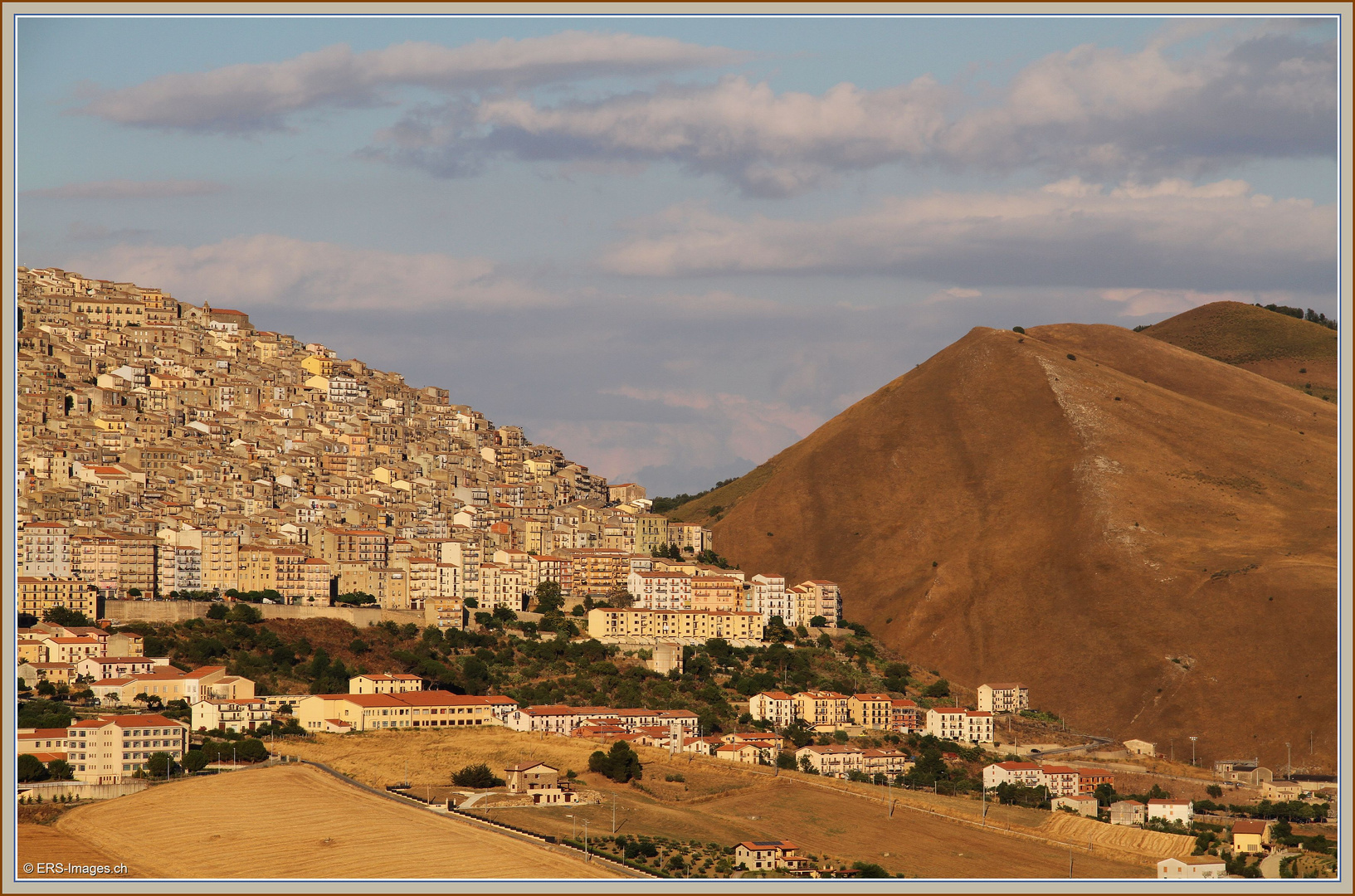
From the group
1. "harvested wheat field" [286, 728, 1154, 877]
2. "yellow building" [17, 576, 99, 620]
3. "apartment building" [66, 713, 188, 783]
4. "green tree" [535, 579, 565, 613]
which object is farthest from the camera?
"green tree" [535, 579, 565, 613]

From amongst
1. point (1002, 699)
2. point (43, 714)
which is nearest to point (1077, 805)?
point (1002, 699)

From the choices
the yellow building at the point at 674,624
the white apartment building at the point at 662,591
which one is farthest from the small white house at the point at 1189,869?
the white apartment building at the point at 662,591

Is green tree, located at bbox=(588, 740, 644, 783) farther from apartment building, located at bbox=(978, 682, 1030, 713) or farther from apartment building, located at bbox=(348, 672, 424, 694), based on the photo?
apartment building, located at bbox=(978, 682, 1030, 713)

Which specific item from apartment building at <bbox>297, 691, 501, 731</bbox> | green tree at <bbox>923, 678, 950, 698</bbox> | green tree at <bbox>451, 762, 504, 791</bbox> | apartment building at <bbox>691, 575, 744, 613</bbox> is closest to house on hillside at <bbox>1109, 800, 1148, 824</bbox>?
green tree at <bbox>923, 678, 950, 698</bbox>

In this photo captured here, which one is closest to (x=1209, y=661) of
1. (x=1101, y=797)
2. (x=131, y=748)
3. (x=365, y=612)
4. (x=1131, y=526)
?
(x=1131, y=526)

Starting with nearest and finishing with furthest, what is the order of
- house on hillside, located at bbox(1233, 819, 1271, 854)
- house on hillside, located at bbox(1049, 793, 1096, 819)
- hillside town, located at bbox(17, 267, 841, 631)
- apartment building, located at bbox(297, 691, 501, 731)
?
house on hillside, located at bbox(1233, 819, 1271, 854)
house on hillside, located at bbox(1049, 793, 1096, 819)
apartment building, located at bbox(297, 691, 501, 731)
hillside town, located at bbox(17, 267, 841, 631)
